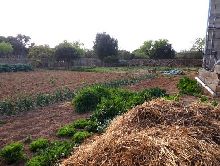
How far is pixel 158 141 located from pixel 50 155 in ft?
8.98

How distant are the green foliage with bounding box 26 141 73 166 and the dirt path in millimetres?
1321

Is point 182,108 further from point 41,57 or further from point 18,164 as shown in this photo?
point 41,57

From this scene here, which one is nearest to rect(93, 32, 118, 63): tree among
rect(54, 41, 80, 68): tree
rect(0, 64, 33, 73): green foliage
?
rect(54, 41, 80, 68): tree

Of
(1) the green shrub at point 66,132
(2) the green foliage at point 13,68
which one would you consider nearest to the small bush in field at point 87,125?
(1) the green shrub at point 66,132

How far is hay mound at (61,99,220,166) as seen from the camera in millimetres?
4707

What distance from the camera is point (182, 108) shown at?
6.75 meters

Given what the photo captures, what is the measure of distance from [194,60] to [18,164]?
4918 cm

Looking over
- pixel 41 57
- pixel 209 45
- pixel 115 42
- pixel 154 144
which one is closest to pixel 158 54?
pixel 115 42

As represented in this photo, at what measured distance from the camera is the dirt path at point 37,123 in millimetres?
9164

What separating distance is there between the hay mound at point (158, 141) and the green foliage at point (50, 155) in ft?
4.28

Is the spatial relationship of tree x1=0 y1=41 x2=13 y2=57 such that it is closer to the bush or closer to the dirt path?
the dirt path

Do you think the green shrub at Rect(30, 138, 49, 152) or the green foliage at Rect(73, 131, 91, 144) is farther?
the green foliage at Rect(73, 131, 91, 144)

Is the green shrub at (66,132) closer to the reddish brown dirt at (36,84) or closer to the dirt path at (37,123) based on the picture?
the dirt path at (37,123)

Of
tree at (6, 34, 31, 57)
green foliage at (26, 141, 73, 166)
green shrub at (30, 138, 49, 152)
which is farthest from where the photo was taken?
tree at (6, 34, 31, 57)
